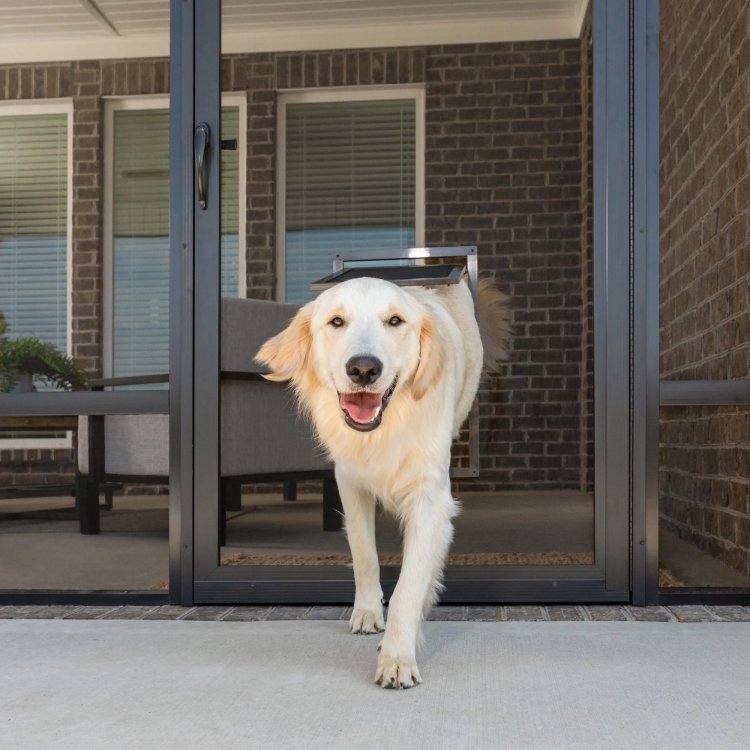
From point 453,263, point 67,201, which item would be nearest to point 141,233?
point 67,201

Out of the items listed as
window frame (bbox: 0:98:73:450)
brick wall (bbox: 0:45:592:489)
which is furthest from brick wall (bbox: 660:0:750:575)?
window frame (bbox: 0:98:73:450)

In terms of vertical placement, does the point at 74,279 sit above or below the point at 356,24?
below

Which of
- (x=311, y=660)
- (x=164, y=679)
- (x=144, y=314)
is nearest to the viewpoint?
(x=164, y=679)

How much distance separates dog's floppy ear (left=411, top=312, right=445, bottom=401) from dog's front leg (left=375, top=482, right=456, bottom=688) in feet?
0.88

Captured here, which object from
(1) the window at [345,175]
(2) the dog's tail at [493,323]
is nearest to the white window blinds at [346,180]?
(1) the window at [345,175]

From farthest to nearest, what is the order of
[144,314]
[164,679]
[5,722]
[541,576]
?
[144,314] → [541,576] → [164,679] → [5,722]

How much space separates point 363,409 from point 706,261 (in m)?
1.77

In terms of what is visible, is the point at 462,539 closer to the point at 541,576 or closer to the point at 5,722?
the point at 541,576

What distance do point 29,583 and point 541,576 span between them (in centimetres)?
187

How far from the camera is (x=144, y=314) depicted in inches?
Answer: 130

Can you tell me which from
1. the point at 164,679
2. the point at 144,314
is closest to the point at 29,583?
the point at 144,314

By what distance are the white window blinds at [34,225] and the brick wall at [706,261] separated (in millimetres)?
2200

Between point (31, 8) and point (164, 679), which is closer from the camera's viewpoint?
point (164, 679)

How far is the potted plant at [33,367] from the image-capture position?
3.19 m
